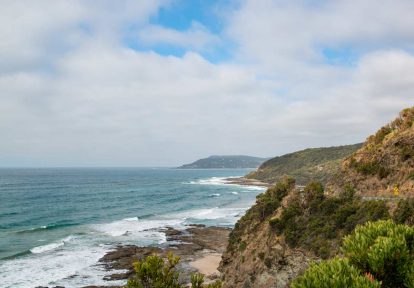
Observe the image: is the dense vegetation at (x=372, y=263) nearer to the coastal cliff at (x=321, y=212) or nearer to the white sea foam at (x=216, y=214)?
the coastal cliff at (x=321, y=212)

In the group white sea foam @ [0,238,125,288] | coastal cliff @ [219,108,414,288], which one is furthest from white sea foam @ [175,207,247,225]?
coastal cliff @ [219,108,414,288]

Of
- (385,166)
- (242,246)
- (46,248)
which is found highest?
(385,166)

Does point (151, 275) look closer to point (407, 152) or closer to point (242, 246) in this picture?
point (242, 246)

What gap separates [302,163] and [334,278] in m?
156

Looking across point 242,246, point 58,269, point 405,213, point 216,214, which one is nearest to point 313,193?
point 242,246

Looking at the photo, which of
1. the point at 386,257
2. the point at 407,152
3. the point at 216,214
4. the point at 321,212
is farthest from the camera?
the point at 216,214

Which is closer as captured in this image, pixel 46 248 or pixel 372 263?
pixel 372 263

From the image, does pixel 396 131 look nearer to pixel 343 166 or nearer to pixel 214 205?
pixel 343 166

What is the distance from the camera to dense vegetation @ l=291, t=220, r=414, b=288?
24.5ft

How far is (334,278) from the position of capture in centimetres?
737

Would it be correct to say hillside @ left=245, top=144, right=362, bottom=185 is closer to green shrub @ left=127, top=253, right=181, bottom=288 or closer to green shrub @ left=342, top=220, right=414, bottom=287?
green shrub @ left=127, top=253, right=181, bottom=288

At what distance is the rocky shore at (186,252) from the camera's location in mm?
35656

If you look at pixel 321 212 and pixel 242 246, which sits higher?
pixel 321 212

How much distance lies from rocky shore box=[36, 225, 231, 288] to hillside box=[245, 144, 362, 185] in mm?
79549
